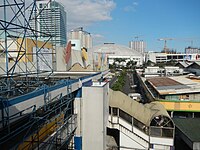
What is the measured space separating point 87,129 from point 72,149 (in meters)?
0.88

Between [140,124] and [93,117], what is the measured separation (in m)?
2.08

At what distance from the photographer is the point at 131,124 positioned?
7.17 meters

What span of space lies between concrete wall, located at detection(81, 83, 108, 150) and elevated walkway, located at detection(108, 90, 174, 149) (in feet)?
3.93

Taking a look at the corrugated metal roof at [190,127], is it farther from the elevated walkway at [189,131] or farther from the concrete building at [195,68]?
the concrete building at [195,68]

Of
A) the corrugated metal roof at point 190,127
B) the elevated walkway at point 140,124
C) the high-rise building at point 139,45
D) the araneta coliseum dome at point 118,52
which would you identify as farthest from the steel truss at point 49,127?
the high-rise building at point 139,45

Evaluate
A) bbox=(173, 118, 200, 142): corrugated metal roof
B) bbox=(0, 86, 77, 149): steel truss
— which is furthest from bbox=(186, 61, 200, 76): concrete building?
bbox=(0, 86, 77, 149): steel truss

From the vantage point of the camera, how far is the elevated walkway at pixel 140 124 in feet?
22.9

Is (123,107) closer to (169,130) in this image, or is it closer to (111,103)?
(111,103)

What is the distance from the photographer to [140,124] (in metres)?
7.19

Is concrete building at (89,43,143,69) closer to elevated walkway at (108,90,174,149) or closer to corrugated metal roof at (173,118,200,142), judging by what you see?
corrugated metal roof at (173,118,200,142)

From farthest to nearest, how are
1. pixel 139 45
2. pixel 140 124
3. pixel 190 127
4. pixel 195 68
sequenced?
pixel 139 45
pixel 195 68
pixel 190 127
pixel 140 124

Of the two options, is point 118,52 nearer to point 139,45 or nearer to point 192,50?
point 139,45

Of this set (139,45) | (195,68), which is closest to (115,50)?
(139,45)

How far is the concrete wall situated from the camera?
→ 20.1 feet
